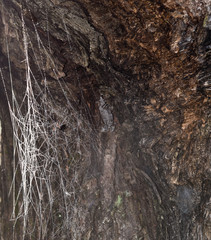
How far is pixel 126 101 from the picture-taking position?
1.02 meters

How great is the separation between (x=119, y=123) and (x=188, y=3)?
1.92ft

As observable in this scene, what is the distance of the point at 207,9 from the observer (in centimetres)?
68

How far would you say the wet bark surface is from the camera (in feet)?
2.56

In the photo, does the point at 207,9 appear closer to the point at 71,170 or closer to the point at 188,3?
the point at 188,3

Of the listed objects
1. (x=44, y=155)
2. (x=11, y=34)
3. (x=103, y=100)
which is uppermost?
(x=11, y=34)

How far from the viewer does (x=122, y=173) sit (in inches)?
43.6

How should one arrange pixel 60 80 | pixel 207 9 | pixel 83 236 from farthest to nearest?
pixel 83 236
pixel 60 80
pixel 207 9

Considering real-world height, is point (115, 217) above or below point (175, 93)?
below

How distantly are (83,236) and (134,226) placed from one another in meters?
0.27

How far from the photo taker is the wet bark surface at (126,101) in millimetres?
780

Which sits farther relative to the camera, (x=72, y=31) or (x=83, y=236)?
(x=83, y=236)

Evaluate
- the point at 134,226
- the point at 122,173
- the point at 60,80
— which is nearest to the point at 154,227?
the point at 134,226

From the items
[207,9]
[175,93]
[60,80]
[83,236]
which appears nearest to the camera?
[207,9]

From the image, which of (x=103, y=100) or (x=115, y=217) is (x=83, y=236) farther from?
(x=103, y=100)
